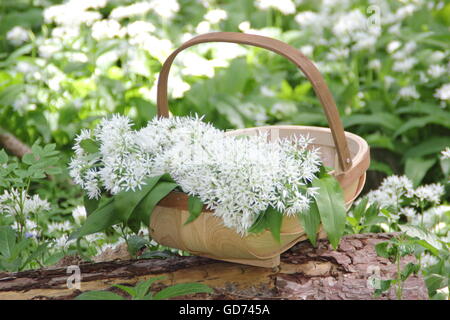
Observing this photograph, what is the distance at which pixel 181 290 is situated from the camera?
1.65 m

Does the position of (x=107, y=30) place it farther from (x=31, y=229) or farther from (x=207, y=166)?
(x=207, y=166)

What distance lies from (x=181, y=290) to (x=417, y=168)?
6.85 feet

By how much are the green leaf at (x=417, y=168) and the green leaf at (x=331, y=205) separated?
1688 mm

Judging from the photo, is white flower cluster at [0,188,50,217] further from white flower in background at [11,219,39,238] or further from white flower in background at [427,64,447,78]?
white flower in background at [427,64,447,78]

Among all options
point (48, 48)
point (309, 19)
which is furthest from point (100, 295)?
point (309, 19)

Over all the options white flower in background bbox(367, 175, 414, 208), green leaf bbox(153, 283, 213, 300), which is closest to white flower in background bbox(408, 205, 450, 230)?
white flower in background bbox(367, 175, 414, 208)

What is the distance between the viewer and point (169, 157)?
68.6 inches

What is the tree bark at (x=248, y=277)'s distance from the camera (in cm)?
176

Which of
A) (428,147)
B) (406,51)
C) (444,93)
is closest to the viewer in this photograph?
(444,93)

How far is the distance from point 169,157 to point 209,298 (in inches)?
15.9

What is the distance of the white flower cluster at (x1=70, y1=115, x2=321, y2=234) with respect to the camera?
5.25ft

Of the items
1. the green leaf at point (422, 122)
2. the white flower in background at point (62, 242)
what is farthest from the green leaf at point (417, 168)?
the white flower in background at point (62, 242)
